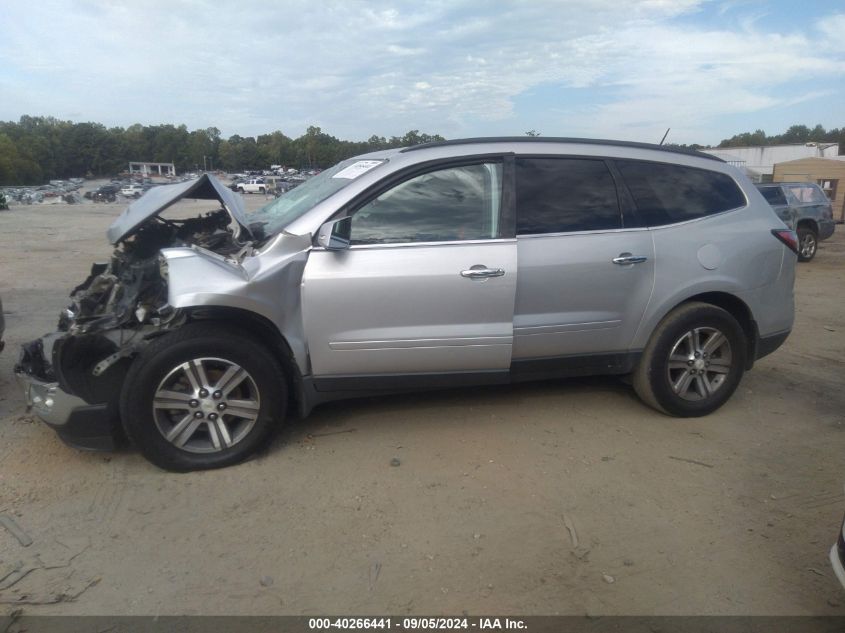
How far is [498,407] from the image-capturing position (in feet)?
15.2

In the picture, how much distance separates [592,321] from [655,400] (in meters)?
0.78

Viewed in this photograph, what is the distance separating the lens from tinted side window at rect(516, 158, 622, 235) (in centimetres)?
405

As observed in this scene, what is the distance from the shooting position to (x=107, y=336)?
12.0 feet

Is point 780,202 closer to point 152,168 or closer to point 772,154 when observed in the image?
point 772,154

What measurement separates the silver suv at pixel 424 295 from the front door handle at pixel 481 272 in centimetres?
1

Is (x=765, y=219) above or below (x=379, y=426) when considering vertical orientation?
above

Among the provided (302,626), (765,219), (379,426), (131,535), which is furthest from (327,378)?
(765,219)

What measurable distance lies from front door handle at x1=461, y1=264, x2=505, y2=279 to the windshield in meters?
0.90

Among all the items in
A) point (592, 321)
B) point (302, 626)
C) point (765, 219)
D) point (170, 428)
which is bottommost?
point (302, 626)

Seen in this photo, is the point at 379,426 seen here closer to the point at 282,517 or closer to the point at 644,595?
the point at 282,517

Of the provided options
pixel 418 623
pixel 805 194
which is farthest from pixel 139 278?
pixel 805 194

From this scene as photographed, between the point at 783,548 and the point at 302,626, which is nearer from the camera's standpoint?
the point at 302,626

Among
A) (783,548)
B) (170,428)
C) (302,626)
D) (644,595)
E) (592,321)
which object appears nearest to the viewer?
(302,626)

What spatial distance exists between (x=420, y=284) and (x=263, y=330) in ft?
3.10
